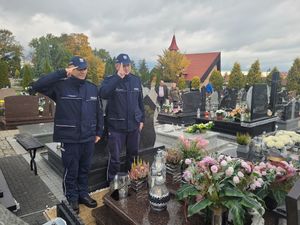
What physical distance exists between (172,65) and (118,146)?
32473 millimetres

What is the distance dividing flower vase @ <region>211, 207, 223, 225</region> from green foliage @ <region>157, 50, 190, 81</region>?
33.6 meters

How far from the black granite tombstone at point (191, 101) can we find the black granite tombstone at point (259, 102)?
2.65 meters

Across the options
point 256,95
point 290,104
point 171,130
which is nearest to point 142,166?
point 171,130

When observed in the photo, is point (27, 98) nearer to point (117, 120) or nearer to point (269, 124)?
point (117, 120)

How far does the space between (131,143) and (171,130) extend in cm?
329

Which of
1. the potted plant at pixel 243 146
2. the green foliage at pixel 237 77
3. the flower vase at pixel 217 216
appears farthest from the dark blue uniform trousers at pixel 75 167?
the green foliage at pixel 237 77

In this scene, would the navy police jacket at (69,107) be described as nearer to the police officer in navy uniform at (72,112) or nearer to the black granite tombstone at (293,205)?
the police officer in navy uniform at (72,112)

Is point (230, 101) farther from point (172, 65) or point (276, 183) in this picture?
point (172, 65)

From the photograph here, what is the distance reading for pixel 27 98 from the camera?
8.64 metres

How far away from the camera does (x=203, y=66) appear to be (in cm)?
4000

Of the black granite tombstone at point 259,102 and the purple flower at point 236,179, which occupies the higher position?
the black granite tombstone at point 259,102

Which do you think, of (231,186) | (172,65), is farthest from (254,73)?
(231,186)

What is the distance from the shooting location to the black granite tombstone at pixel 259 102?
7.77 metres

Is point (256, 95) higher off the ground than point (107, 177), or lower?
higher
